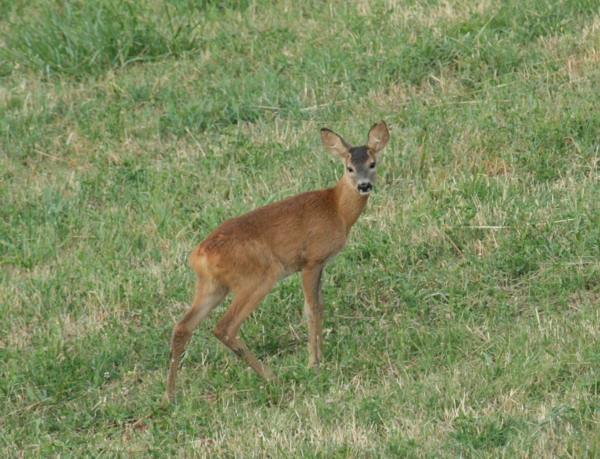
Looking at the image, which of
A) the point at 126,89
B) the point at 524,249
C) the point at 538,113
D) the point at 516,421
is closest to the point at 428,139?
the point at 538,113

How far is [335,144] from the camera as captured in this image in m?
8.12

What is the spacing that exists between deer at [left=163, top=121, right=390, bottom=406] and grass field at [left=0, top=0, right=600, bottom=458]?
0.28m

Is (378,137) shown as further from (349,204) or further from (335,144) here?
(349,204)

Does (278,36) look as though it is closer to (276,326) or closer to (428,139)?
(428,139)

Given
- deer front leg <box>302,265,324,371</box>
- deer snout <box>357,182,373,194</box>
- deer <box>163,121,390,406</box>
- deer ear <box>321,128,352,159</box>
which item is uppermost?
deer ear <box>321,128,352,159</box>

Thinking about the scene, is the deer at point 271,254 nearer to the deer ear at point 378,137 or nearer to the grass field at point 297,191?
the deer ear at point 378,137

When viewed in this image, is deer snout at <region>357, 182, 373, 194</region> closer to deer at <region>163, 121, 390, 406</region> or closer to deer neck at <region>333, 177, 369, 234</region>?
deer at <region>163, 121, 390, 406</region>

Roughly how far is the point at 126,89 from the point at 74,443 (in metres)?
5.62

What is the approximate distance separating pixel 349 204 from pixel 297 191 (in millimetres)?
1826

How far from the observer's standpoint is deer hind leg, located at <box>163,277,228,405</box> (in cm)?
711

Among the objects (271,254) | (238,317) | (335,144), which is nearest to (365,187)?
(335,144)

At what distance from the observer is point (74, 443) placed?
6.69 m


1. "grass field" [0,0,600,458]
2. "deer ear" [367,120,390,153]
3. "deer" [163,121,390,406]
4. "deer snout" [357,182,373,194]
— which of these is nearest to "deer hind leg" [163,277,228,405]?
"deer" [163,121,390,406]

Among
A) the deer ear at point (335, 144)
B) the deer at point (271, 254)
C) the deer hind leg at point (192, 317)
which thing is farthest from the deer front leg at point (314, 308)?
the deer ear at point (335, 144)
